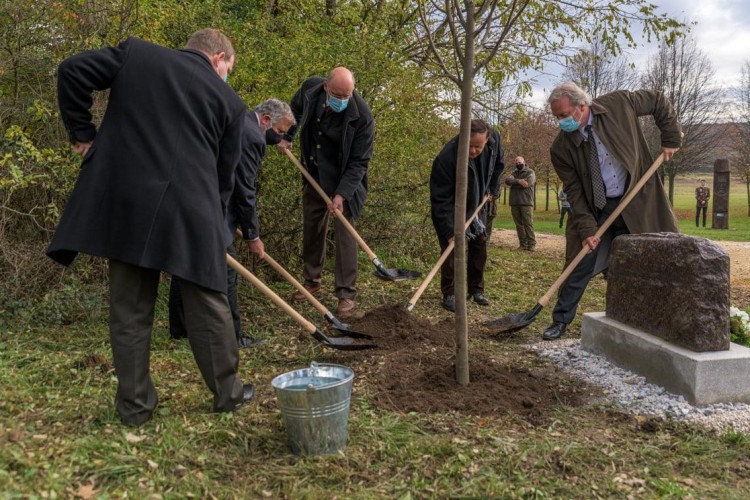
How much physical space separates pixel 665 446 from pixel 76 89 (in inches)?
139

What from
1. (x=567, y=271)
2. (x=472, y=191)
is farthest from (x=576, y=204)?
(x=472, y=191)

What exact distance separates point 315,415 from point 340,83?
3530 millimetres

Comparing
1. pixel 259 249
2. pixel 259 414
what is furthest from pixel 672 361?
pixel 259 249

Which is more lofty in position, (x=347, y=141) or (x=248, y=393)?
(x=347, y=141)

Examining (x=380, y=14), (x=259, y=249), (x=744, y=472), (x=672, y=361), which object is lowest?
(x=744, y=472)

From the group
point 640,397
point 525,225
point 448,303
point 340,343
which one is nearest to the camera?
point 640,397

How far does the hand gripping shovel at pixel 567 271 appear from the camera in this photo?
530 centimetres

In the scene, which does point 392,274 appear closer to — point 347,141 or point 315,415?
point 347,141

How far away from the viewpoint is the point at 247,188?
14.8 ft

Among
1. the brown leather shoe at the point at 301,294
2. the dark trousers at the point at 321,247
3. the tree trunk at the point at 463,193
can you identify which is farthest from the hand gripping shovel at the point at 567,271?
the brown leather shoe at the point at 301,294

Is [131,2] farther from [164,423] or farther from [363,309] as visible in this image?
[164,423]

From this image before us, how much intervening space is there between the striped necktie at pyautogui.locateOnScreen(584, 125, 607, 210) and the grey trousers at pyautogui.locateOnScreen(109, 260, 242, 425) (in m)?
3.56

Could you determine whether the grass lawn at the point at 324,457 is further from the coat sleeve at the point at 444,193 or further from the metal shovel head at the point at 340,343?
the coat sleeve at the point at 444,193

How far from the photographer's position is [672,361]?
395 cm
